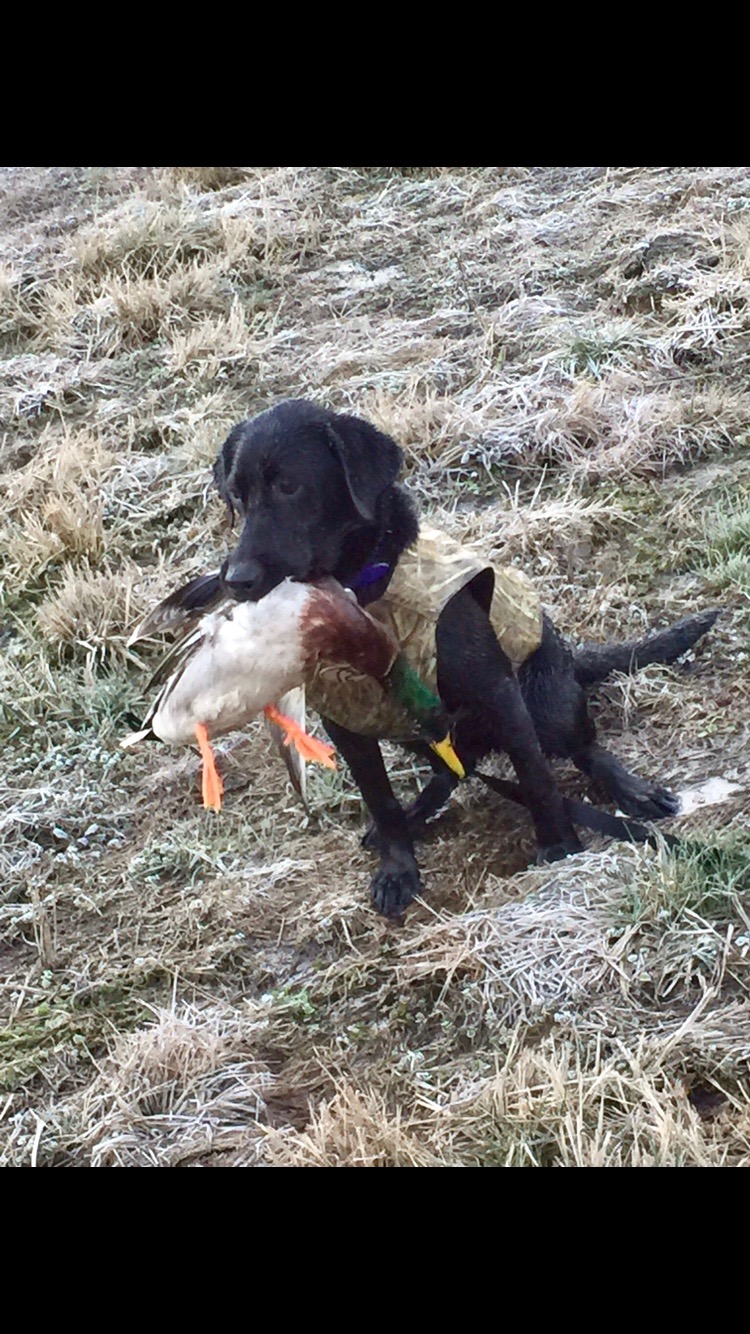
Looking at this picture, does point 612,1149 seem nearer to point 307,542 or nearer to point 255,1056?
point 255,1056

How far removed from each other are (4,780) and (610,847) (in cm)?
192

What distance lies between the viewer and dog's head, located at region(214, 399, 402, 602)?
2.99 metres

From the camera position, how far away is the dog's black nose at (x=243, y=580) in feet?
9.18

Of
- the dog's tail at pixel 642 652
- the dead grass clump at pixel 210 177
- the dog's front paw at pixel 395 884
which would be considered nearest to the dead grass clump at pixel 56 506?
the dog's tail at pixel 642 652

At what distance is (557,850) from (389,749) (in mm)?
840

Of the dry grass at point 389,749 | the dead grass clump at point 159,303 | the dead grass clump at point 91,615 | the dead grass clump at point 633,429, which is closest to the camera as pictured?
the dry grass at point 389,749

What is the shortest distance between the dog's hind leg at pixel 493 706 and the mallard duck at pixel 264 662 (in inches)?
10.5

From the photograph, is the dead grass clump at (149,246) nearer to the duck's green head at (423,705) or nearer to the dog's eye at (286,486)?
the dog's eye at (286,486)

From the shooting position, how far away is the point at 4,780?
416 centimetres

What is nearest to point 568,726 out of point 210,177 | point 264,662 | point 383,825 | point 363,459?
point 383,825

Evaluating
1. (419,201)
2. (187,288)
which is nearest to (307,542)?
(187,288)

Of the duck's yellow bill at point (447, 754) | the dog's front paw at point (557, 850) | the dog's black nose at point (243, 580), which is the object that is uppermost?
the dog's black nose at point (243, 580)

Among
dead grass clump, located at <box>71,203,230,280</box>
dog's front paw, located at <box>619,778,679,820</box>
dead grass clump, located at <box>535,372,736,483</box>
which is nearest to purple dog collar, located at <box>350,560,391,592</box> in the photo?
dog's front paw, located at <box>619,778,679,820</box>

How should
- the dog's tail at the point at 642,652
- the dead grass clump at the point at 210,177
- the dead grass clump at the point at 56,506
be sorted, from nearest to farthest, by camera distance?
the dog's tail at the point at 642,652, the dead grass clump at the point at 56,506, the dead grass clump at the point at 210,177
